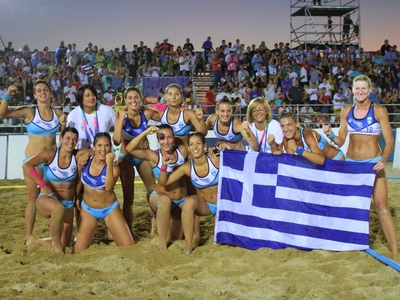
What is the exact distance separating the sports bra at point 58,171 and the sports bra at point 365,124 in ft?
9.37

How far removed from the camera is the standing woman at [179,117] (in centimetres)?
547

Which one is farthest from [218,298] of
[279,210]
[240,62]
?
[240,62]

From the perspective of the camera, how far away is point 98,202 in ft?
16.3

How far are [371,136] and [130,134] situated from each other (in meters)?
2.65

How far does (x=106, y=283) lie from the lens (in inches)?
151

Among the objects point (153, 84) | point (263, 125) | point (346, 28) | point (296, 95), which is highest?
point (346, 28)

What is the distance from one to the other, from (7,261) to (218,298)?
7.20 ft

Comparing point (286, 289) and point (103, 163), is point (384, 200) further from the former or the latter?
point (103, 163)

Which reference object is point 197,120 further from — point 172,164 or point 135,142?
point 135,142

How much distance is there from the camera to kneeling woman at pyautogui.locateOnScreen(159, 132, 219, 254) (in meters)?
4.83

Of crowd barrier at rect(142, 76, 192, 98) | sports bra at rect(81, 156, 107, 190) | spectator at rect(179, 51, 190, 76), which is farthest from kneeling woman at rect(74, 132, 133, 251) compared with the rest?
spectator at rect(179, 51, 190, 76)

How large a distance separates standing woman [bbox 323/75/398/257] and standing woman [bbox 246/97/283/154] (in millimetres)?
698

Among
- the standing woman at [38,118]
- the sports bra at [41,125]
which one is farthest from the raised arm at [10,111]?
the sports bra at [41,125]

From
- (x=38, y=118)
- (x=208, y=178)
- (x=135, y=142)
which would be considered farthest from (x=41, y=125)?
(x=208, y=178)
